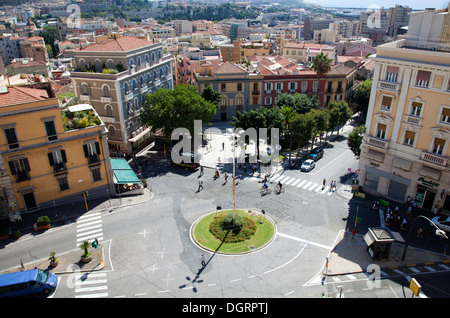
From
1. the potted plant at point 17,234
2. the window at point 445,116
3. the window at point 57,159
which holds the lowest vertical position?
the potted plant at point 17,234

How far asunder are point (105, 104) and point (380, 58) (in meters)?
40.9

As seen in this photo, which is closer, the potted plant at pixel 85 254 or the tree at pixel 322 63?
the potted plant at pixel 85 254

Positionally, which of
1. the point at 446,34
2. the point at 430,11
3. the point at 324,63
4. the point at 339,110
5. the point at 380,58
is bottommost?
the point at 339,110

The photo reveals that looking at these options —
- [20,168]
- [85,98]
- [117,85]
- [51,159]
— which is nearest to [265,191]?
[51,159]

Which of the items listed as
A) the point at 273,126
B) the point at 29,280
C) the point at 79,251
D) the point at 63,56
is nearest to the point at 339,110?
the point at 273,126

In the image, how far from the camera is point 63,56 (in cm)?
16650

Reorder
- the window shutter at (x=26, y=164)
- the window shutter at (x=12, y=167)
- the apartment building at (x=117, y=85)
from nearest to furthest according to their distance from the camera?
the window shutter at (x=12, y=167), the window shutter at (x=26, y=164), the apartment building at (x=117, y=85)

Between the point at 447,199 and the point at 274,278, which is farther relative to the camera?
the point at 447,199

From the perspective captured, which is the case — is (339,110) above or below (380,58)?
below

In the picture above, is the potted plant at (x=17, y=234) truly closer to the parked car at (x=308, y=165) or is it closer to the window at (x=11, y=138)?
the window at (x=11, y=138)

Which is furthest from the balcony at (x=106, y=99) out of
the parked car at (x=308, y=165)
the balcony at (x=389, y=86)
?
the balcony at (x=389, y=86)

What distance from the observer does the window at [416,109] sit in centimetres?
3700

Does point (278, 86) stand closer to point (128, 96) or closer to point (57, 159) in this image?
point (128, 96)

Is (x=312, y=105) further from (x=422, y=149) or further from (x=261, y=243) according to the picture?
(x=261, y=243)
